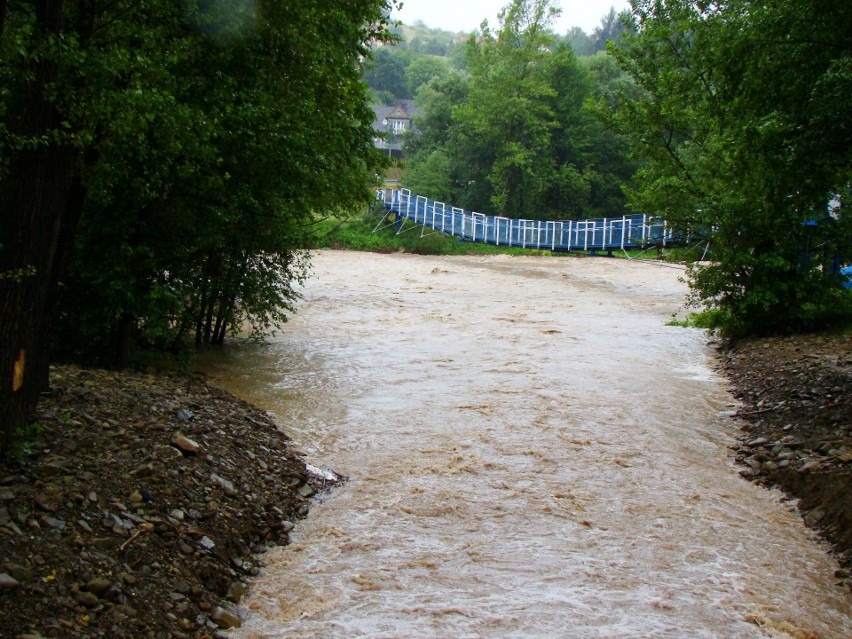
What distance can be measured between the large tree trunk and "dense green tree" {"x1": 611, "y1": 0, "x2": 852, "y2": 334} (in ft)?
22.3

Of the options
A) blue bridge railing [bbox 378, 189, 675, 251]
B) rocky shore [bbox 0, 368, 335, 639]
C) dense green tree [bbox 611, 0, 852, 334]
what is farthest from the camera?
blue bridge railing [bbox 378, 189, 675, 251]

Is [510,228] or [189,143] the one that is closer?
[189,143]

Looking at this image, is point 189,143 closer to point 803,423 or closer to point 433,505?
point 433,505

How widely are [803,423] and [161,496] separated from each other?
783 cm

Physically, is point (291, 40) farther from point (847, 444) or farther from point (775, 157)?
point (847, 444)

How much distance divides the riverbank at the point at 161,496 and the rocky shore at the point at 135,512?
0.04 ft

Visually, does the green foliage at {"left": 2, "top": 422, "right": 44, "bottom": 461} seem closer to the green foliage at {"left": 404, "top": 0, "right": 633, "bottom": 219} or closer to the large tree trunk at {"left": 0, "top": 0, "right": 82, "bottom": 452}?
the large tree trunk at {"left": 0, "top": 0, "right": 82, "bottom": 452}

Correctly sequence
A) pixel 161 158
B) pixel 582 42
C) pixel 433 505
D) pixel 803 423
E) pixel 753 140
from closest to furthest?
pixel 433 505, pixel 161 158, pixel 753 140, pixel 803 423, pixel 582 42

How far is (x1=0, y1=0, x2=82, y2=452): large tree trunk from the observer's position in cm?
577

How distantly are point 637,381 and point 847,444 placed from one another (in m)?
4.69

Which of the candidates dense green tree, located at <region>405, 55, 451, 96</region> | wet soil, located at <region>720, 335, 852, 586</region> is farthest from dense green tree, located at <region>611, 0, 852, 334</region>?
dense green tree, located at <region>405, 55, 451, 96</region>

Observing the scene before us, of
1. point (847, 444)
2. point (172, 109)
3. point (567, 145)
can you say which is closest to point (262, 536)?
point (172, 109)

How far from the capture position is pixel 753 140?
30.1 ft

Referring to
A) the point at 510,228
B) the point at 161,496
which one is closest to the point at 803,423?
the point at 161,496
